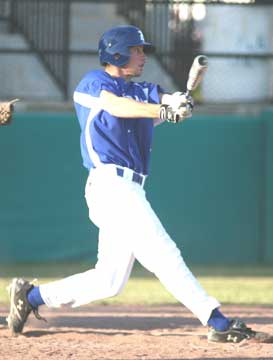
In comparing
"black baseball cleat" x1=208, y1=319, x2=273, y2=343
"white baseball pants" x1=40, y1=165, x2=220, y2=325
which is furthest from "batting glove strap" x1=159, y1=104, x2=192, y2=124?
"black baseball cleat" x1=208, y1=319, x2=273, y2=343

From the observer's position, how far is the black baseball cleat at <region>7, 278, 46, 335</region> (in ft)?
22.5

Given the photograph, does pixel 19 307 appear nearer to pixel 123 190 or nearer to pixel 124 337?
pixel 124 337

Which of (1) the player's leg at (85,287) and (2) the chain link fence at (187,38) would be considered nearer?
(1) the player's leg at (85,287)

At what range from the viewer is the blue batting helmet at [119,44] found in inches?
258

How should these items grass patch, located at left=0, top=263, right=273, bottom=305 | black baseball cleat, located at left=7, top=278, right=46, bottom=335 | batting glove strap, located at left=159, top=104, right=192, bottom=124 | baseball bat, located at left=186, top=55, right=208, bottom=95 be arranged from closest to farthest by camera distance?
batting glove strap, located at left=159, top=104, right=192, bottom=124
baseball bat, located at left=186, top=55, right=208, bottom=95
black baseball cleat, located at left=7, top=278, right=46, bottom=335
grass patch, located at left=0, top=263, right=273, bottom=305

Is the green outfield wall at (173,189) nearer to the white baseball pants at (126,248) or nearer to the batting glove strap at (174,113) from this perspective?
the white baseball pants at (126,248)

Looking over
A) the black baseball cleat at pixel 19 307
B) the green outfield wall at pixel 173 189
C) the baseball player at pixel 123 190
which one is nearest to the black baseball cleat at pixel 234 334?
the baseball player at pixel 123 190

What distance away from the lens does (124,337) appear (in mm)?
6875

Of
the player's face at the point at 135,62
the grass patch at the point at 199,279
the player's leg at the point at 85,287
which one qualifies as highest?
the player's face at the point at 135,62

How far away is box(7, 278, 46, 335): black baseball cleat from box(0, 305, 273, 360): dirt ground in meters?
0.07

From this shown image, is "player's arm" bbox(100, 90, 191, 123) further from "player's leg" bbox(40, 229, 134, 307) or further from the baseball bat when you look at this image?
"player's leg" bbox(40, 229, 134, 307)

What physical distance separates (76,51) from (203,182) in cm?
265

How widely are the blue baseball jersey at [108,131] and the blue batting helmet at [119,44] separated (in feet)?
0.32

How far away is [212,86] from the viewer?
48.2ft
